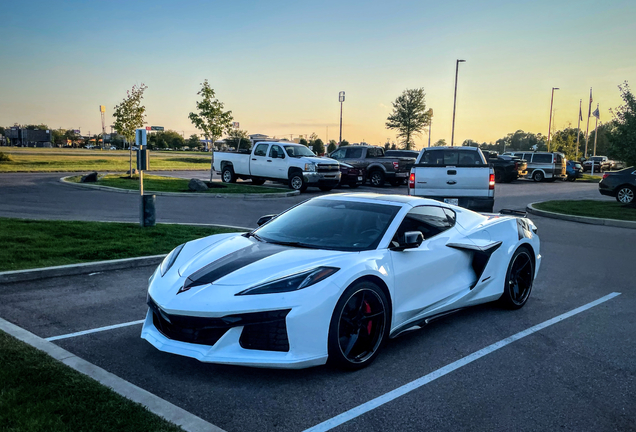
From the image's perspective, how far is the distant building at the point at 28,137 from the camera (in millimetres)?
112562

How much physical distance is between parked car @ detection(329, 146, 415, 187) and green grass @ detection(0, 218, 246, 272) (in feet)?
53.0

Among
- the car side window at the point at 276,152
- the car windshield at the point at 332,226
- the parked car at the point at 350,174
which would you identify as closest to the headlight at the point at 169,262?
the car windshield at the point at 332,226

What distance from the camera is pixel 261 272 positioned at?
412 cm

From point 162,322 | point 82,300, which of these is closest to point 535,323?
point 162,322

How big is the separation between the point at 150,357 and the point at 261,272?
4.03 ft

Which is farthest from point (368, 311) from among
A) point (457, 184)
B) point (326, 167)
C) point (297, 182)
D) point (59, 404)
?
point (326, 167)

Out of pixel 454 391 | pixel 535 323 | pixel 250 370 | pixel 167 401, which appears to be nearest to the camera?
pixel 167 401

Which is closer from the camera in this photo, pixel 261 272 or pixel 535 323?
pixel 261 272

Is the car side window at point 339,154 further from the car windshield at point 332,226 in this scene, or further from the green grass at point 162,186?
the car windshield at point 332,226

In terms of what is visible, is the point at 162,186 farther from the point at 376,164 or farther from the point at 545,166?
the point at 545,166

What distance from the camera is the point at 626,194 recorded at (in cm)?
2005

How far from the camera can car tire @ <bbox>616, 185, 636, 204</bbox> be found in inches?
782

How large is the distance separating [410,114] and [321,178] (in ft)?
136

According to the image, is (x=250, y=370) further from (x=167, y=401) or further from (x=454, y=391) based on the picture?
(x=454, y=391)
